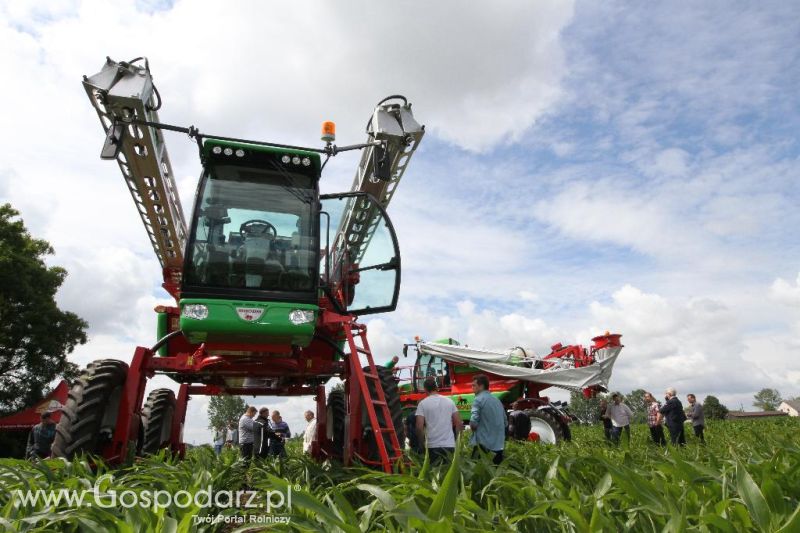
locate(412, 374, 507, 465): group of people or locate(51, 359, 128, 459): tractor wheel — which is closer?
locate(51, 359, 128, 459): tractor wheel

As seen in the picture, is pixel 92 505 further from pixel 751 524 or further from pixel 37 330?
pixel 37 330

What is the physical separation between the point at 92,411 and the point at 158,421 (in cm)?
263

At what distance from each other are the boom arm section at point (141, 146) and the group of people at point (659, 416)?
9.61 m

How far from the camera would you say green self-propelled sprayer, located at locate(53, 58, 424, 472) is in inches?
205

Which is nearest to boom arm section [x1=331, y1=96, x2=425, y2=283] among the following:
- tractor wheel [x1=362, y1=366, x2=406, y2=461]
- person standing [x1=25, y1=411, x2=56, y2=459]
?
tractor wheel [x1=362, y1=366, x2=406, y2=461]

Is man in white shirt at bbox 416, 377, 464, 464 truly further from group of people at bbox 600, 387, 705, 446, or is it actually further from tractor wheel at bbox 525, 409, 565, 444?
group of people at bbox 600, 387, 705, 446

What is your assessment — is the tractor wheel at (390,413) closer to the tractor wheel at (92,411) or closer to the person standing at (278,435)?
the tractor wheel at (92,411)

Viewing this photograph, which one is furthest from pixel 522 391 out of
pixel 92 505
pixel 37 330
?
pixel 37 330

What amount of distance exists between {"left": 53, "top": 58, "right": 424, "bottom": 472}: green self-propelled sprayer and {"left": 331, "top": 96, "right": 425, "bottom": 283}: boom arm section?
0.13 ft

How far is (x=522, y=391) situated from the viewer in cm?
1277

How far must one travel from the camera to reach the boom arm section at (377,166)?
262 inches

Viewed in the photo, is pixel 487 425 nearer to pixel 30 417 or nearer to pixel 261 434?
pixel 261 434

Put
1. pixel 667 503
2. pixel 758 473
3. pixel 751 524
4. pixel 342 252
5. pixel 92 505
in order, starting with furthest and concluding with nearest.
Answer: pixel 342 252
pixel 758 473
pixel 92 505
pixel 667 503
pixel 751 524

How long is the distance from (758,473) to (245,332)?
411 cm
